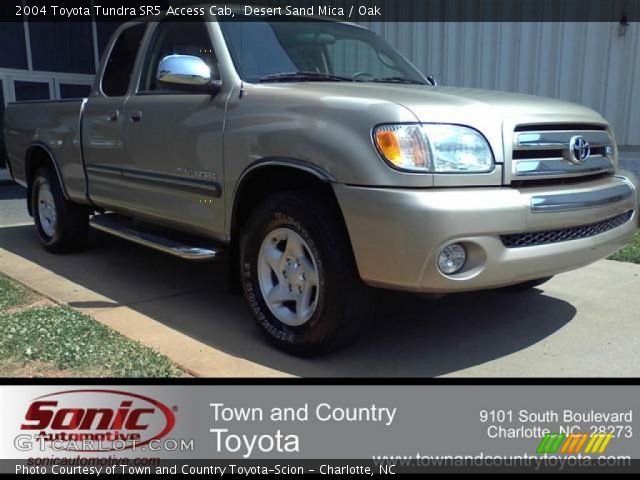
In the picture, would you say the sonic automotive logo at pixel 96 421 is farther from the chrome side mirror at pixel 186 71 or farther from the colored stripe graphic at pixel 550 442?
the chrome side mirror at pixel 186 71

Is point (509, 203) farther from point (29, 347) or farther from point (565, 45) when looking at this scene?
point (565, 45)

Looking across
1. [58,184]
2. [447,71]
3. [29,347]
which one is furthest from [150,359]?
[447,71]

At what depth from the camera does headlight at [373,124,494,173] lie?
9.96 feet

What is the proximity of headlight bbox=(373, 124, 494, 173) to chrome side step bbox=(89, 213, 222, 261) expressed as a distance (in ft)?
4.91

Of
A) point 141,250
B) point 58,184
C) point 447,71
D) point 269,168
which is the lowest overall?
point 141,250

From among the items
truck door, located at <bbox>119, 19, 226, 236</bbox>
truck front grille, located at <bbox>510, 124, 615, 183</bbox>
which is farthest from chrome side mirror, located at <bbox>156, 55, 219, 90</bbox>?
truck front grille, located at <bbox>510, 124, 615, 183</bbox>

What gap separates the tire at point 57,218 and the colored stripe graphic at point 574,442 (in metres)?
4.75

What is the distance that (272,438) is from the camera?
2.71 m

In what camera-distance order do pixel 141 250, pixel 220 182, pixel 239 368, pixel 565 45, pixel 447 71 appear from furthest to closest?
pixel 447 71, pixel 565 45, pixel 141 250, pixel 220 182, pixel 239 368

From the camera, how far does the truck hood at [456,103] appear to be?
3.13m

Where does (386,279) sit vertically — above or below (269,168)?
below

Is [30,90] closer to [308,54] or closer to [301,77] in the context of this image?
[308,54]

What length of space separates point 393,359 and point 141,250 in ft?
11.8

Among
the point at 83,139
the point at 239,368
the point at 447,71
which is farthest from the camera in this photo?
the point at 447,71
